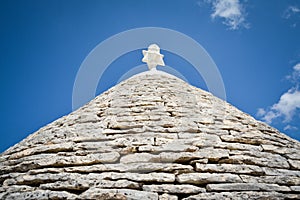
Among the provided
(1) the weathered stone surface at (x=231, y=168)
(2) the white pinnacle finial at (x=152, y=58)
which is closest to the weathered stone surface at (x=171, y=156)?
(1) the weathered stone surface at (x=231, y=168)

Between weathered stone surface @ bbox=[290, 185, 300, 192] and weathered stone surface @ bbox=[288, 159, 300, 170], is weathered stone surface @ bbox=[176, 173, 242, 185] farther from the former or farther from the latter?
weathered stone surface @ bbox=[288, 159, 300, 170]

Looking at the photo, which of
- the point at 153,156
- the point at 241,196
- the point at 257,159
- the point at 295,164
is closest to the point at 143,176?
the point at 153,156

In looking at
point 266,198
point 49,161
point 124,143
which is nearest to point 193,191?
point 266,198

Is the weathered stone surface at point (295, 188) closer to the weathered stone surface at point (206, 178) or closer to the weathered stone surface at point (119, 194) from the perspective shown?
the weathered stone surface at point (206, 178)

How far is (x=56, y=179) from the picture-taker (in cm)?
275

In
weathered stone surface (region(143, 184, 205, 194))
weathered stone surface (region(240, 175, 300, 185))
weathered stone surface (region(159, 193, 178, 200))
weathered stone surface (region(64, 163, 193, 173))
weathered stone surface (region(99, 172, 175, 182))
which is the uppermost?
weathered stone surface (region(64, 163, 193, 173))

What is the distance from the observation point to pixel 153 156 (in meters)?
2.90

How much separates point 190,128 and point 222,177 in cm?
80

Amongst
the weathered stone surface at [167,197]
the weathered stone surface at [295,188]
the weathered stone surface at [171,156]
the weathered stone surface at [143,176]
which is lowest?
the weathered stone surface at [167,197]

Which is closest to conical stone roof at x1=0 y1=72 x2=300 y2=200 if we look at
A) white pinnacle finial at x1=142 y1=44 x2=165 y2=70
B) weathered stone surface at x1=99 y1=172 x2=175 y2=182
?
weathered stone surface at x1=99 y1=172 x2=175 y2=182

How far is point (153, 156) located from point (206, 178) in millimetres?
518

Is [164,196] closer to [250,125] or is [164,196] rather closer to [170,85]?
[250,125]

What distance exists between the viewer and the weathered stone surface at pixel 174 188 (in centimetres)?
255

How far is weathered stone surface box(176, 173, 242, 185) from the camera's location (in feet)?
8.77
